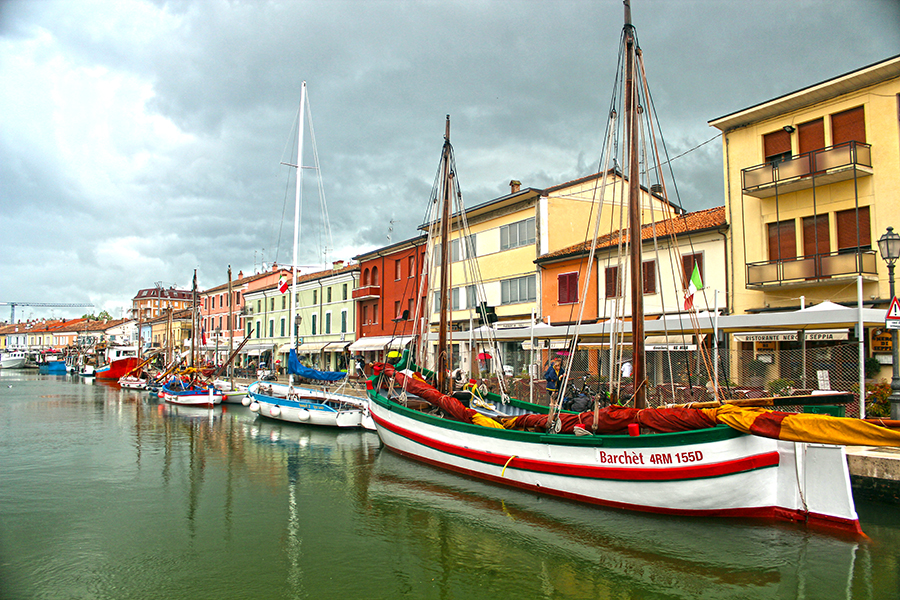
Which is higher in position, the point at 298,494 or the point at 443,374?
the point at 443,374

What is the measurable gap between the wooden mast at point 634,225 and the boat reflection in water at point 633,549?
2.75 metres

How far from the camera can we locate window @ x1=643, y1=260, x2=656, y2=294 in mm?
24398

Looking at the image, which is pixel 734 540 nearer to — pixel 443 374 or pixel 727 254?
pixel 443 374

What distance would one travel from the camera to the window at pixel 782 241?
2053cm

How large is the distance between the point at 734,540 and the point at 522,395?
38.5 ft

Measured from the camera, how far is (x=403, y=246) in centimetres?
4081

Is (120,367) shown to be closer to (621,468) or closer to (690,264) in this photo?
(690,264)

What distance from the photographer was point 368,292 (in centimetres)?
4409

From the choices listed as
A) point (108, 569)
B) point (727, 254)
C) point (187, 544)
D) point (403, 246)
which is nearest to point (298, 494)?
point (187, 544)

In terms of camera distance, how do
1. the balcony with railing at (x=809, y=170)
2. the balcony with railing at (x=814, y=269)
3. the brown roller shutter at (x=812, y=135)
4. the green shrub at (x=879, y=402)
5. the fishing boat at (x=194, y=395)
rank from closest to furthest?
the green shrub at (x=879, y=402)
the balcony with railing at (x=814, y=269)
the balcony with railing at (x=809, y=170)
the brown roller shutter at (x=812, y=135)
the fishing boat at (x=194, y=395)

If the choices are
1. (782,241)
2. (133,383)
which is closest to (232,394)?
(133,383)

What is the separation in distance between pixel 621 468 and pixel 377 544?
4.81m

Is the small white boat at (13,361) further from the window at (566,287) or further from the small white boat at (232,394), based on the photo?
the window at (566,287)

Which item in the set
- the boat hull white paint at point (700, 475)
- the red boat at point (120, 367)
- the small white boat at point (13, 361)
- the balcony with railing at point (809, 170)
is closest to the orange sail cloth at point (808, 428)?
the boat hull white paint at point (700, 475)
